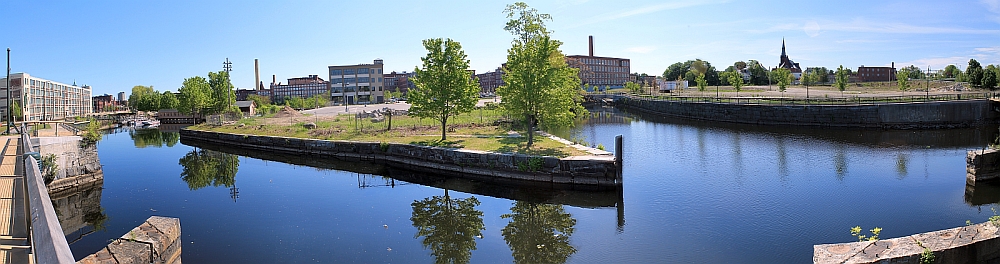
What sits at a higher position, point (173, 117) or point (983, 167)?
point (173, 117)

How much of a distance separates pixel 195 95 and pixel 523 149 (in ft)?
179

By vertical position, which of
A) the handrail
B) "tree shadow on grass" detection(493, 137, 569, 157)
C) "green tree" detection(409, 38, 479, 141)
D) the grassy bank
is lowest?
"tree shadow on grass" detection(493, 137, 569, 157)

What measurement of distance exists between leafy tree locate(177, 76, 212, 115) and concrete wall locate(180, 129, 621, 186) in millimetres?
33058

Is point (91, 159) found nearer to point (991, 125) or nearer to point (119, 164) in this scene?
point (119, 164)

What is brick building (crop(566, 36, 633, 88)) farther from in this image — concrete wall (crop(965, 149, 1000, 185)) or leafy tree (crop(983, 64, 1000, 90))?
concrete wall (crop(965, 149, 1000, 185))

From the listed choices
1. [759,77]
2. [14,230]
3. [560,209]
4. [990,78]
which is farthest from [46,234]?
[759,77]

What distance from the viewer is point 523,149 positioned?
25.1 meters

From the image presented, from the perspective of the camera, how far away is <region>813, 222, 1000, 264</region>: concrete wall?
8.79 meters

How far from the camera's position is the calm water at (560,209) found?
13828 mm

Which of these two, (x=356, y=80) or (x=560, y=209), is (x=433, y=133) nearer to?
(x=560, y=209)

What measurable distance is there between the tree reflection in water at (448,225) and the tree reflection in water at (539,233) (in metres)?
1.01

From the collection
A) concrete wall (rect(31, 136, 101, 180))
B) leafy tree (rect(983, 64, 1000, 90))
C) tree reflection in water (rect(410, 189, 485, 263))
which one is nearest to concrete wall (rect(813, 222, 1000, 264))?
tree reflection in water (rect(410, 189, 485, 263))

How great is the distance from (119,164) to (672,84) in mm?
96013

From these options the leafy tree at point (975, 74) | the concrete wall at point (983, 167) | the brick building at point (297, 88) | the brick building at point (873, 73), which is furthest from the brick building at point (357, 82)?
the brick building at point (873, 73)
